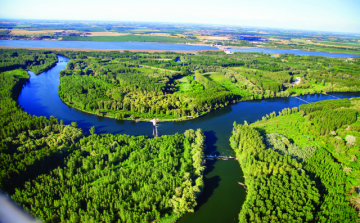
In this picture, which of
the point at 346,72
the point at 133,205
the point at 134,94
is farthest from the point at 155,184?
the point at 346,72

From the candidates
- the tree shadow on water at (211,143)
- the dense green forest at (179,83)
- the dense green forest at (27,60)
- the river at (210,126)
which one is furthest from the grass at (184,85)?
the dense green forest at (27,60)

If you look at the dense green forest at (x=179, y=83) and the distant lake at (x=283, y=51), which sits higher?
the distant lake at (x=283, y=51)

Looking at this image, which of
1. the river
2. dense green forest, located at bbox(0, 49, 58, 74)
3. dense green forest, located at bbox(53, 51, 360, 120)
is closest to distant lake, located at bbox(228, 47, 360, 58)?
dense green forest, located at bbox(53, 51, 360, 120)

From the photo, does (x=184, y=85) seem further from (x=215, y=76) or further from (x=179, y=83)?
(x=215, y=76)

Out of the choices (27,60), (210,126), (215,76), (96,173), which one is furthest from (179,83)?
(27,60)

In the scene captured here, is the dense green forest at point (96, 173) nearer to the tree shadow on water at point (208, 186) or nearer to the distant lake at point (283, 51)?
the tree shadow on water at point (208, 186)

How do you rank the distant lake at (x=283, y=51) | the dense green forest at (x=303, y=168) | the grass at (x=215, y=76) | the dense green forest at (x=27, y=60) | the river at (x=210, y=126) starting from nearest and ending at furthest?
the dense green forest at (x=303, y=168) < the river at (x=210, y=126) < the grass at (x=215, y=76) < the dense green forest at (x=27, y=60) < the distant lake at (x=283, y=51)

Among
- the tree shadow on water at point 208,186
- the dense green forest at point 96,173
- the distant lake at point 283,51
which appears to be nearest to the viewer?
the dense green forest at point 96,173
